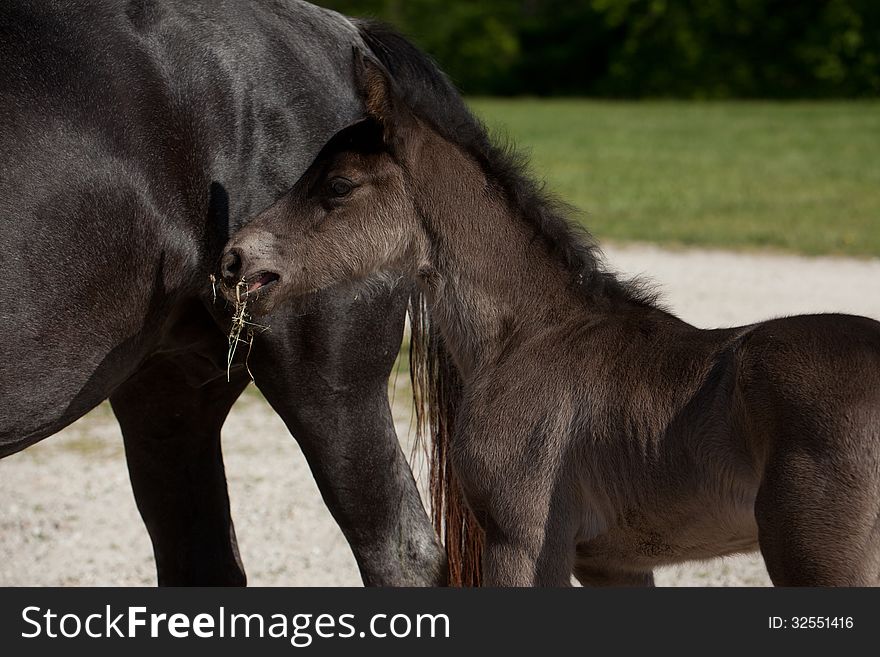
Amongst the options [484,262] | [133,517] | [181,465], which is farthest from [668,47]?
[484,262]

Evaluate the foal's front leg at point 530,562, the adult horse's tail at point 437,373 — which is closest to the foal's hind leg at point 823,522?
the foal's front leg at point 530,562

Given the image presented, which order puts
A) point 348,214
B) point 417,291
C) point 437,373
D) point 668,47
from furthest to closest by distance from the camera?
1. point 668,47
2. point 437,373
3. point 417,291
4. point 348,214

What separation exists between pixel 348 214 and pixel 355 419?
21.3 inches

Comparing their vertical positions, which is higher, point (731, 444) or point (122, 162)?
point (122, 162)

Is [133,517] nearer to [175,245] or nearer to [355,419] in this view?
[355,419]

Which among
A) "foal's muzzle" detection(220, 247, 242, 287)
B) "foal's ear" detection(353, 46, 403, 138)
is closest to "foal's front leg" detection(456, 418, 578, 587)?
"foal's muzzle" detection(220, 247, 242, 287)

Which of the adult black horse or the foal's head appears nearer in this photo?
the adult black horse

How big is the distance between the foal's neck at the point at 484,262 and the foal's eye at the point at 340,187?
6.9 inches

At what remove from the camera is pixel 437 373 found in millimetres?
3514

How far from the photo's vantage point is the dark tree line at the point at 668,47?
35.2m

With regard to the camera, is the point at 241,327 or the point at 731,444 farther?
the point at 241,327

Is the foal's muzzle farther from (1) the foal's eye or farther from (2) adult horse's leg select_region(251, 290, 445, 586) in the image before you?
(1) the foal's eye

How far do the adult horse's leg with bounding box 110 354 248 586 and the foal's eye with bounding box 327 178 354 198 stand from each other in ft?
1.99

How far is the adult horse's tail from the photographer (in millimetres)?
3459
